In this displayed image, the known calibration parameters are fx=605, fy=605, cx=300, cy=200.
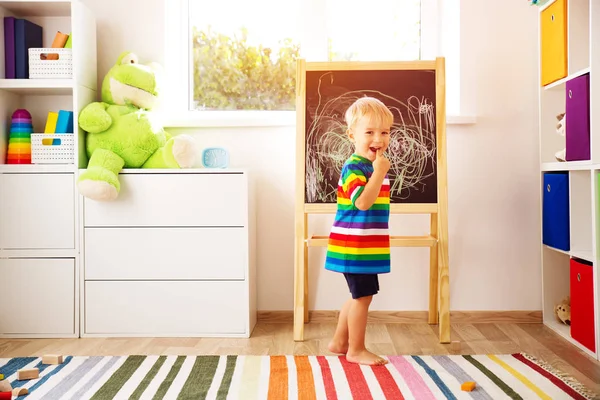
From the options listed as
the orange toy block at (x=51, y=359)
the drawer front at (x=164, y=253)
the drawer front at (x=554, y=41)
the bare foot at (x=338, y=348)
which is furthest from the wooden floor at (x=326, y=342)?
the drawer front at (x=554, y=41)

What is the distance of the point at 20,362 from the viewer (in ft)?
7.02

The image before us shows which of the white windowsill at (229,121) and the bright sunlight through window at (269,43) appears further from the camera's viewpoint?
the bright sunlight through window at (269,43)

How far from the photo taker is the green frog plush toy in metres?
2.43

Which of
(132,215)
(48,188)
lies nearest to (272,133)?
(132,215)

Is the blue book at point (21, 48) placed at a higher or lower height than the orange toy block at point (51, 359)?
higher

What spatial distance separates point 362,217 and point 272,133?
92 cm

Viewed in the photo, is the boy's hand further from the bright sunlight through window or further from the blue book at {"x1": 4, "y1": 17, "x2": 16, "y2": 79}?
the blue book at {"x1": 4, "y1": 17, "x2": 16, "y2": 79}

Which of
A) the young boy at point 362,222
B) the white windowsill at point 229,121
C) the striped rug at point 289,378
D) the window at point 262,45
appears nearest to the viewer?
the striped rug at point 289,378

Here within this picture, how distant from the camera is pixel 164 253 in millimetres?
2514

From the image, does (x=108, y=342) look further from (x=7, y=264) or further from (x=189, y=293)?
(x=7, y=264)

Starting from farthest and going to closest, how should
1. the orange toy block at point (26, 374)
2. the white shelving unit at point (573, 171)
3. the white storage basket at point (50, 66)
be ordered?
the white storage basket at point (50, 66), the white shelving unit at point (573, 171), the orange toy block at point (26, 374)

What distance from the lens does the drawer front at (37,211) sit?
252 cm

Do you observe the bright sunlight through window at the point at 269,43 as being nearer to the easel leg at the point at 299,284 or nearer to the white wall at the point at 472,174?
the white wall at the point at 472,174

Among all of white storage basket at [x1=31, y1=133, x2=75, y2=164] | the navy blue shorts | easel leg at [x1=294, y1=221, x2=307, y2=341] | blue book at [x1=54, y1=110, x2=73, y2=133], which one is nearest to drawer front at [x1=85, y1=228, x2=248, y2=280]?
easel leg at [x1=294, y1=221, x2=307, y2=341]
